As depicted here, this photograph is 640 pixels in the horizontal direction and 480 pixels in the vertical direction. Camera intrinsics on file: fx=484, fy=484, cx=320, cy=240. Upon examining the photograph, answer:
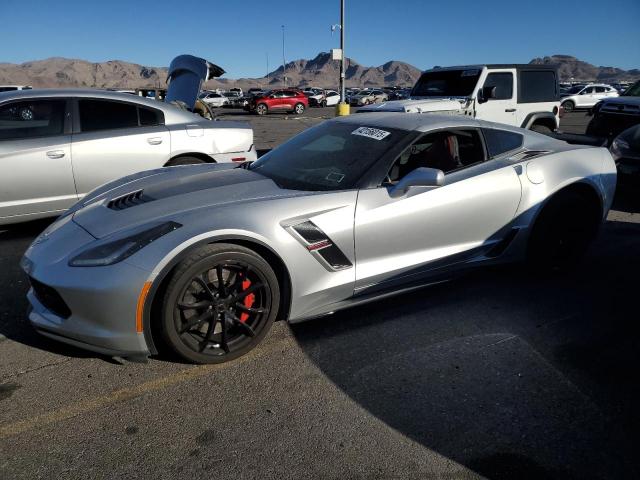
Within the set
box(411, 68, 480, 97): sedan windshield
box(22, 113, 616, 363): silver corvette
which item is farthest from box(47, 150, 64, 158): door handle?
box(411, 68, 480, 97): sedan windshield

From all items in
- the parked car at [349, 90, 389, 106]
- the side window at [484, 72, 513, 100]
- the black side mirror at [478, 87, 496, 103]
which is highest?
the parked car at [349, 90, 389, 106]

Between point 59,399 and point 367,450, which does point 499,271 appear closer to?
point 367,450

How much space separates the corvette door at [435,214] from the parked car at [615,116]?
21.9ft

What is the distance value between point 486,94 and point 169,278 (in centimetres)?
732

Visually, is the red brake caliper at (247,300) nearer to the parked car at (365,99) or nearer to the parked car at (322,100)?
the parked car at (322,100)

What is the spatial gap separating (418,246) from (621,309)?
1.60 metres

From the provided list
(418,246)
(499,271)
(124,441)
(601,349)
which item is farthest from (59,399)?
(499,271)

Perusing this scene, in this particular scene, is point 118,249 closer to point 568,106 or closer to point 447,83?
point 447,83

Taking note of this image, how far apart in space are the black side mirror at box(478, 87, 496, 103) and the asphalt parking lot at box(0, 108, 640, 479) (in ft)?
18.5

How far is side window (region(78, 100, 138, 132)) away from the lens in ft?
15.8

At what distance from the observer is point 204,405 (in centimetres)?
234

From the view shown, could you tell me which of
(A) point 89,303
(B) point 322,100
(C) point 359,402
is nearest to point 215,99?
(B) point 322,100

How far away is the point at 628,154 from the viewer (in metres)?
6.22

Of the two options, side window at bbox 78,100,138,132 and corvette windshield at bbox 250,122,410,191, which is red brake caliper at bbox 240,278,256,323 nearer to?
corvette windshield at bbox 250,122,410,191
